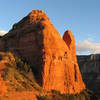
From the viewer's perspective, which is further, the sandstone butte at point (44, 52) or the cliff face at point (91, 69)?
the cliff face at point (91, 69)

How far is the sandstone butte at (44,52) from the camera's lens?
43.2 metres

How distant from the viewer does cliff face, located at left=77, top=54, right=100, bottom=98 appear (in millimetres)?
98125

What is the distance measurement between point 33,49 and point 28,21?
24.4 feet

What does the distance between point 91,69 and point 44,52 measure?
69.5m

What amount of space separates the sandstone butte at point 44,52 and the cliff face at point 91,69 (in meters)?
46.0

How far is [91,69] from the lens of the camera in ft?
361

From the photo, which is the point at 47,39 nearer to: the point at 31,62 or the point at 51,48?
the point at 51,48

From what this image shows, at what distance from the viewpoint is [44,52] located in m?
43.6

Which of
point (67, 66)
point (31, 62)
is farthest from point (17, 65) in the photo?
point (67, 66)

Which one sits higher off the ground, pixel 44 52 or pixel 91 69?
pixel 44 52

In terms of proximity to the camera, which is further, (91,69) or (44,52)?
(91,69)

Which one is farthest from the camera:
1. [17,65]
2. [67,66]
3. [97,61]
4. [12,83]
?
[97,61]

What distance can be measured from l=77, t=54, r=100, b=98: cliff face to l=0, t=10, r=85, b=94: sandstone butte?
45966 millimetres

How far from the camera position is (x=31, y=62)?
45.2 m
